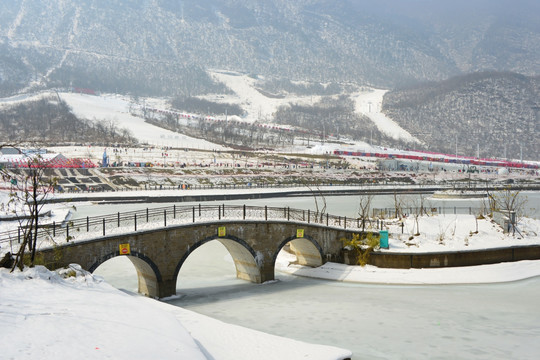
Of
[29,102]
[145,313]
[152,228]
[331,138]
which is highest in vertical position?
[29,102]

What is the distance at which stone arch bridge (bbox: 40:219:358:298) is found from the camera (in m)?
24.2

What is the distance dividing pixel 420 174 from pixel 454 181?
8221 millimetres

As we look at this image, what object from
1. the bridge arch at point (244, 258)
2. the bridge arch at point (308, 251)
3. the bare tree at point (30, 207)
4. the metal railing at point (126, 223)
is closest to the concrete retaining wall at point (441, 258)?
the bridge arch at point (308, 251)

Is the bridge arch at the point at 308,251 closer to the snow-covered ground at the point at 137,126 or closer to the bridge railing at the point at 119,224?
the bridge railing at the point at 119,224

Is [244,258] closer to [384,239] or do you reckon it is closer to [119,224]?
[119,224]

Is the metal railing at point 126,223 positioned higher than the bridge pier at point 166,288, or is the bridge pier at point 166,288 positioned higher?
the metal railing at point 126,223

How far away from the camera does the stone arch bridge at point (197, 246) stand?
79.6 ft

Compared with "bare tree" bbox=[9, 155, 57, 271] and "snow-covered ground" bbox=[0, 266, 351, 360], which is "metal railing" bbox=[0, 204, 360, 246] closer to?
"bare tree" bbox=[9, 155, 57, 271]

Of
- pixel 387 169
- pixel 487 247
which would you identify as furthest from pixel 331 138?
pixel 487 247

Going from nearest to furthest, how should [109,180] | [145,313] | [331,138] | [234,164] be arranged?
[145,313]
[109,180]
[234,164]
[331,138]

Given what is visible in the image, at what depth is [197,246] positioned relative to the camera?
1137 inches

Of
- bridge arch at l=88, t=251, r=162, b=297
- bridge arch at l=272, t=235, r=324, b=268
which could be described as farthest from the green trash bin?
bridge arch at l=88, t=251, r=162, b=297

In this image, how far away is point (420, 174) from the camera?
123 m

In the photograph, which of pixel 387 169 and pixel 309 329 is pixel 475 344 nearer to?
pixel 309 329
